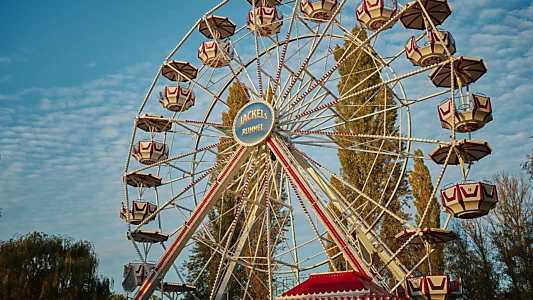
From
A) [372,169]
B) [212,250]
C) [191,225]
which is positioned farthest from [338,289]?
[212,250]

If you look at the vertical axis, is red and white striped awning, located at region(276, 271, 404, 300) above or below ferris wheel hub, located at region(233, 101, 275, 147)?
below

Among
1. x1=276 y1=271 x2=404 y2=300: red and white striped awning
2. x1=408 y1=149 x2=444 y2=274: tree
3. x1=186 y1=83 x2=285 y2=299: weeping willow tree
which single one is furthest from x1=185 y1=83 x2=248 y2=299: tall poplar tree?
x1=276 y1=271 x2=404 y2=300: red and white striped awning

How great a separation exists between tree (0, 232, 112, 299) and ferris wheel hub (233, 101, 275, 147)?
10.4 metres

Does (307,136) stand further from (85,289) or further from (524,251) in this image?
(85,289)

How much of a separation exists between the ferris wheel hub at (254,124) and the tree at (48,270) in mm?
10357

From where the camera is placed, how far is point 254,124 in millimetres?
15344

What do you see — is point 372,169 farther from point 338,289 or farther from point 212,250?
point 338,289

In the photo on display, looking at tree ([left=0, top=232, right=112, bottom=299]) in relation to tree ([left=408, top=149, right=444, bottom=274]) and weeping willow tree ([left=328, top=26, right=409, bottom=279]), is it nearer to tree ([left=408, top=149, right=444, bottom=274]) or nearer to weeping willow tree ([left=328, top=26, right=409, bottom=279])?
weeping willow tree ([left=328, top=26, right=409, bottom=279])

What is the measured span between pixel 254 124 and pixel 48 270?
1147 centimetres

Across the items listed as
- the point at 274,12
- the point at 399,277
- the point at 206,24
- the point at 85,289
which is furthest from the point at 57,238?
the point at 399,277

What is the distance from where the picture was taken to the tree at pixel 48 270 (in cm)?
2089

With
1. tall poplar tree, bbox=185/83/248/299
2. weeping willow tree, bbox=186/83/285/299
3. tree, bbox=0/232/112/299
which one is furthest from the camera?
tall poplar tree, bbox=185/83/248/299

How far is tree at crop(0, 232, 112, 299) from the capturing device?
20.9 metres

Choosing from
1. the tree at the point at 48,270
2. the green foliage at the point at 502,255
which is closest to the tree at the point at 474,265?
the green foliage at the point at 502,255
